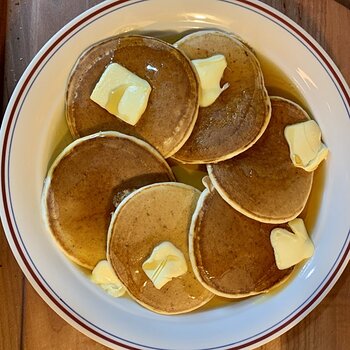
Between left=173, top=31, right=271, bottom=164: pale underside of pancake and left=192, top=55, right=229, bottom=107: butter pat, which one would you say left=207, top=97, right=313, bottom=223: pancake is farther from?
left=192, top=55, right=229, bottom=107: butter pat

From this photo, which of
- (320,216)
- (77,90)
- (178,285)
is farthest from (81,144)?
(320,216)

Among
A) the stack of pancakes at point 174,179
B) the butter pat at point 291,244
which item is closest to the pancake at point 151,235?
the stack of pancakes at point 174,179

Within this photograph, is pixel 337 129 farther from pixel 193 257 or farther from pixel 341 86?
pixel 193 257

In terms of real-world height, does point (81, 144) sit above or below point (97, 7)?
below

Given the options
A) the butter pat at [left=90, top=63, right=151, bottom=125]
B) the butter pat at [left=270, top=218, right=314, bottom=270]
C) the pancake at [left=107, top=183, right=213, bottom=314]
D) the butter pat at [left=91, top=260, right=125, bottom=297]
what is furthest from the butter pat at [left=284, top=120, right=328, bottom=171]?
the butter pat at [left=91, top=260, right=125, bottom=297]

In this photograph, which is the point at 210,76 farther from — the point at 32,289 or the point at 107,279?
the point at 32,289

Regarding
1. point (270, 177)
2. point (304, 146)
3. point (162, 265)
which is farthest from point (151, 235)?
point (304, 146)
